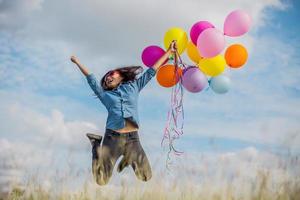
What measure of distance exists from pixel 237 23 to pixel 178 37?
80 centimetres

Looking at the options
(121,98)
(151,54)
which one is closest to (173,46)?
(151,54)

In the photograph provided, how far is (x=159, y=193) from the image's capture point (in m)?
4.13

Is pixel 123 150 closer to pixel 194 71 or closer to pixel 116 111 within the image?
pixel 116 111

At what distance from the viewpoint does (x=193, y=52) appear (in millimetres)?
6645

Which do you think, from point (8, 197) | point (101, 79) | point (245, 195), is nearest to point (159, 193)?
point (245, 195)

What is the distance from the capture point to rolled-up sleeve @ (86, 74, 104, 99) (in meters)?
5.96

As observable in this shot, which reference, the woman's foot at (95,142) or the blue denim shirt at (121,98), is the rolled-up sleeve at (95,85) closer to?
the blue denim shirt at (121,98)

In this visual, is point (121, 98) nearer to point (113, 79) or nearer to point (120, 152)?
point (113, 79)

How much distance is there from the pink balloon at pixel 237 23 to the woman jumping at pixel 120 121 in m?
0.84

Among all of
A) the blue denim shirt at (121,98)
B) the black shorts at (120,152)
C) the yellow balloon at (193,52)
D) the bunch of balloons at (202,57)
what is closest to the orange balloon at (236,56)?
the bunch of balloons at (202,57)

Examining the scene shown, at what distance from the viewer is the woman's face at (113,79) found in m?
6.18

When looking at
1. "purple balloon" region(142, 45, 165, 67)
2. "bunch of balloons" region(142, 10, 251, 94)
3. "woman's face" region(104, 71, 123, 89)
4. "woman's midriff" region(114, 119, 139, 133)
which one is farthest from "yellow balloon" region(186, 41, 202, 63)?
"woman's midriff" region(114, 119, 139, 133)

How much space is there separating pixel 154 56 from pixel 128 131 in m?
1.26

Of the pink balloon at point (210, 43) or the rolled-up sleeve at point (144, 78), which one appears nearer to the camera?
the rolled-up sleeve at point (144, 78)
